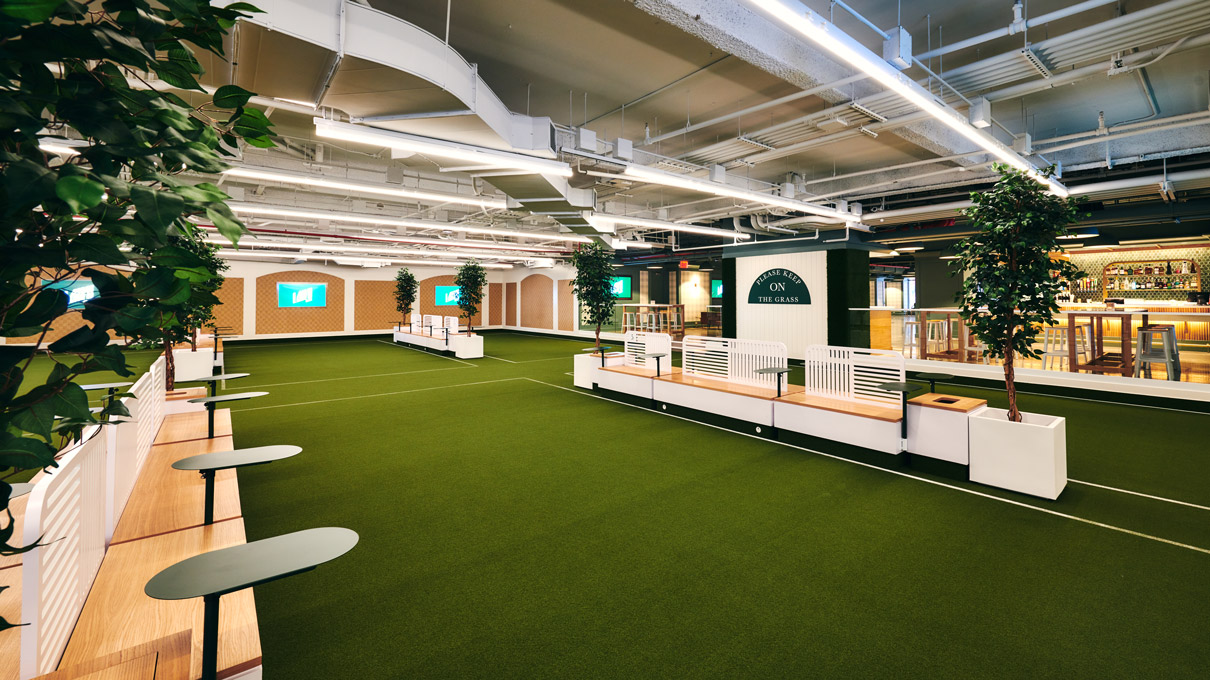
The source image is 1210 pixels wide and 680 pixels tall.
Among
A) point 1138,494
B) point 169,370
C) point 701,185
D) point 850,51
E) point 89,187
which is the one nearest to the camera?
point 89,187

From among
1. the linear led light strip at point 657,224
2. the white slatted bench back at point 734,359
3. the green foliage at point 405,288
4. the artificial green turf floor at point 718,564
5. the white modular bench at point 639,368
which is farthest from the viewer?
the green foliage at point 405,288

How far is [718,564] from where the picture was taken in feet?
9.51

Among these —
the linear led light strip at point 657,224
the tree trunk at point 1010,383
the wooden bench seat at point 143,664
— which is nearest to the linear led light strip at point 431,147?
the linear led light strip at point 657,224

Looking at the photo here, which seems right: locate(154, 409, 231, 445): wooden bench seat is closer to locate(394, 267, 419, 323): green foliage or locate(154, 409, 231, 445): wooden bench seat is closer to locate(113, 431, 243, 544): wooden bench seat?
locate(113, 431, 243, 544): wooden bench seat

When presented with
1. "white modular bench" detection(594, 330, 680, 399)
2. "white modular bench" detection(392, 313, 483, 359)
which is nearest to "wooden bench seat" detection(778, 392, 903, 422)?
"white modular bench" detection(594, 330, 680, 399)

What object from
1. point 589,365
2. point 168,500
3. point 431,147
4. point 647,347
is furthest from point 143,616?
point 589,365

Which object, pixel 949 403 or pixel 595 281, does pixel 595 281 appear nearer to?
pixel 595 281

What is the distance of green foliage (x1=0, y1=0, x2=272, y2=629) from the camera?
77 cm

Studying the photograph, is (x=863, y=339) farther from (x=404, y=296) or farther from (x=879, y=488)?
(x=404, y=296)

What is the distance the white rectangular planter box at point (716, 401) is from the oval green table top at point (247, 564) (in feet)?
15.5

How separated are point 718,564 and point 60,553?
9.10ft

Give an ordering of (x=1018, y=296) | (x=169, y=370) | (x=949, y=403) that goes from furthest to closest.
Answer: (x=169, y=370), (x=949, y=403), (x=1018, y=296)

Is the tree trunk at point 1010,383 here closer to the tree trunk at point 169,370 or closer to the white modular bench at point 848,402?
the white modular bench at point 848,402

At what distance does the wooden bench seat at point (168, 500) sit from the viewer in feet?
8.34
